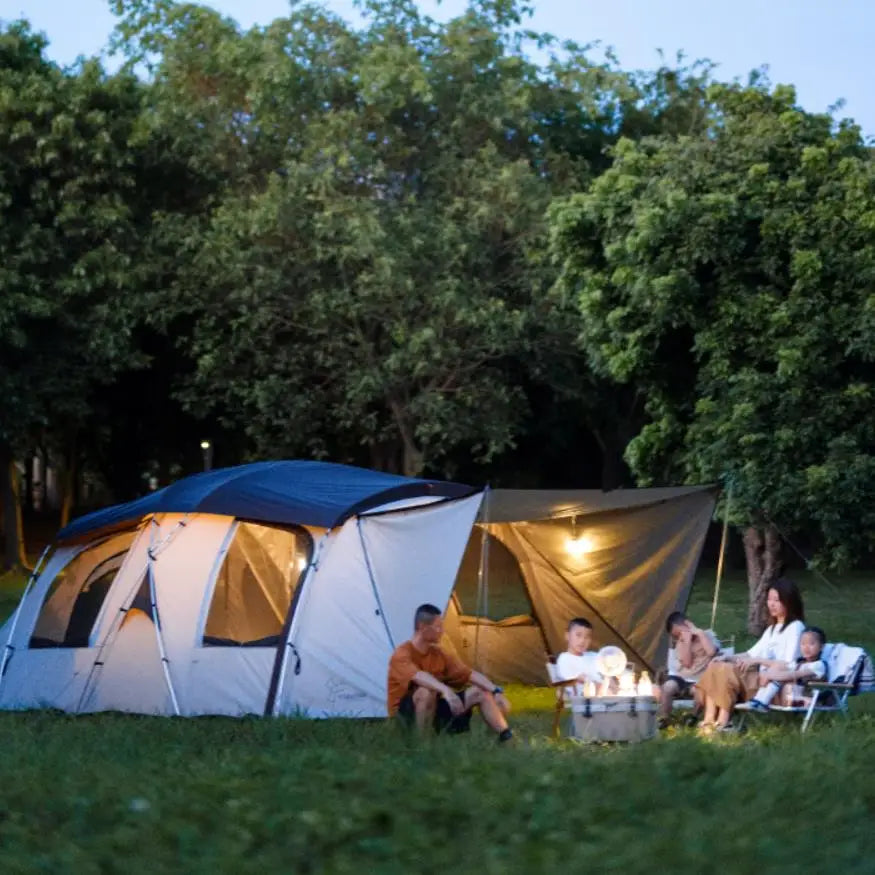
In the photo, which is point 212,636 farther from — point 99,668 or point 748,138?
point 748,138

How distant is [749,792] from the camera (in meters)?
6.11

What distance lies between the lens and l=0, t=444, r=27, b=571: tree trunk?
89.6ft

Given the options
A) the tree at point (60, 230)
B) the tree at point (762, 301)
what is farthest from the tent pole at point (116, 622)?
the tree at point (60, 230)

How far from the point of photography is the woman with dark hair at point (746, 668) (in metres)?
10.5

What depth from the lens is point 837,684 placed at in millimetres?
10203

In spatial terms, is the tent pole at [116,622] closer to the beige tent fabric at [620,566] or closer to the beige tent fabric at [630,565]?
the beige tent fabric at [620,566]

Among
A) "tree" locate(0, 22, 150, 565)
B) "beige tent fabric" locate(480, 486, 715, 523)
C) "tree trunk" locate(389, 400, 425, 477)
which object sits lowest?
"beige tent fabric" locate(480, 486, 715, 523)

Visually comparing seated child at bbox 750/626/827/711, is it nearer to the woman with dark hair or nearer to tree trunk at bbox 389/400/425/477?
the woman with dark hair

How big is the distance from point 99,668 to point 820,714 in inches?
201

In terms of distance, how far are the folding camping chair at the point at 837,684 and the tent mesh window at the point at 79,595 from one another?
4904 mm

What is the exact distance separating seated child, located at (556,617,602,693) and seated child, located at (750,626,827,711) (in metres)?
1.05

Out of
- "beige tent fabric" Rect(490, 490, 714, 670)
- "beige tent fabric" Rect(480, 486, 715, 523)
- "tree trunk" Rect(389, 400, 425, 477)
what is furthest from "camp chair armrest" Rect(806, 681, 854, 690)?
"tree trunk" Rect(389, 400, 425, 477)

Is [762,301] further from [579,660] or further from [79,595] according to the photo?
[79,595]

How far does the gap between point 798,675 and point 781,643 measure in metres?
0.51
